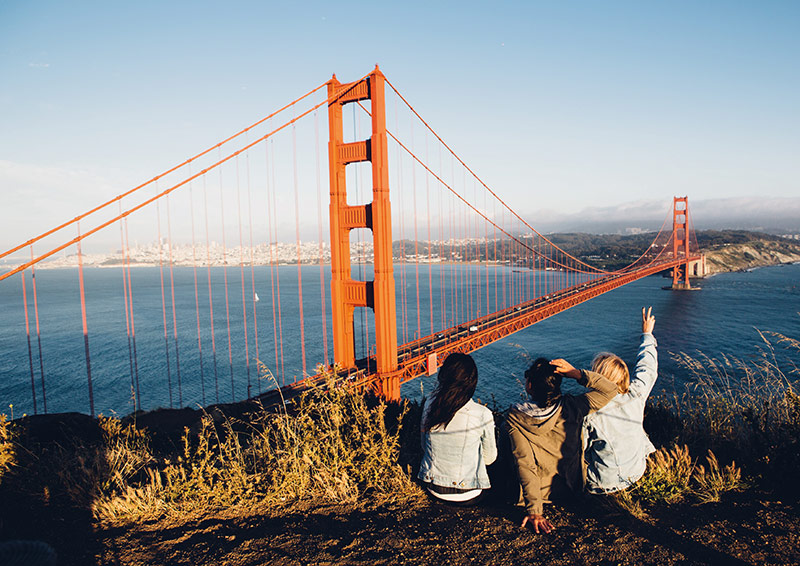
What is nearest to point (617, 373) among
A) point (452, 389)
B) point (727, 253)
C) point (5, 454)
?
point (452, 389)

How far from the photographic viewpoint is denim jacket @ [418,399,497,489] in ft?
8.39

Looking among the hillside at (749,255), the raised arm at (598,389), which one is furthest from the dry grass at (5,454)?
the hillside at (749,255)

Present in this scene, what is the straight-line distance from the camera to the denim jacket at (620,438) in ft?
8.35

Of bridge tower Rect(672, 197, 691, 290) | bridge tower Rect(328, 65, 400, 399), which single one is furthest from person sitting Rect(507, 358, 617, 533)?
bridge tower Rect(672, 197, 691, 290)

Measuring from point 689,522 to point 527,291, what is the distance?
5538cm

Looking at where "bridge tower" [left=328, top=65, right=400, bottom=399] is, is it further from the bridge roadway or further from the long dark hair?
the long dark hair

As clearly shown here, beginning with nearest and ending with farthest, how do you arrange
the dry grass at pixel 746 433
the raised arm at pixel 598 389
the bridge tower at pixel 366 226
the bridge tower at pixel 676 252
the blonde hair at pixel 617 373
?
the raised arm at pixel 598 389 → the blonde hair at pixel 617 373 → the dry grass at pixel 746 433 → the bridge tower at pixel 366 226 → the bridge tower at pixel 676 252

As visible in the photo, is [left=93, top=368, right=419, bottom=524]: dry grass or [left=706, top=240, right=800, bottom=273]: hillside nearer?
[left=93, top=368, right=419, bottom=524]: dry grass

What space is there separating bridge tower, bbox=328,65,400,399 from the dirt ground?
9.28 metres

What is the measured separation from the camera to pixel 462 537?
245cm

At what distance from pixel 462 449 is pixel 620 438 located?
0.92 meters

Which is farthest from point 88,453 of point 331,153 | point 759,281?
point 759,281

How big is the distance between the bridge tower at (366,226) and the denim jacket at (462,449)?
30.5 feet

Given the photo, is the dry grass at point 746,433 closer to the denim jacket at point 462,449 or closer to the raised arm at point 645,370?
the raised arm at point 645,370
